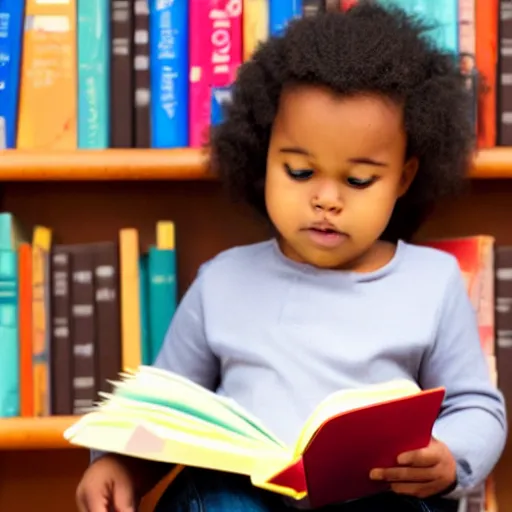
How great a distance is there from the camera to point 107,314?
1260 millimetres

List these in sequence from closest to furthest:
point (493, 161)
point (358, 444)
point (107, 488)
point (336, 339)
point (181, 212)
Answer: point (358, 444) → point (107, 488) → point (336, 339) → point (493, 161) → point (181, 212)

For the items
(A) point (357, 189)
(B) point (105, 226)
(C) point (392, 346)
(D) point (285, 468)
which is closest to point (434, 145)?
(A) point (357, 189)

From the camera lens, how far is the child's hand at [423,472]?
0.88 m

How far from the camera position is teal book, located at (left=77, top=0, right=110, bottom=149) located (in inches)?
48.5

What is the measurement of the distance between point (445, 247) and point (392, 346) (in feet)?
0.90

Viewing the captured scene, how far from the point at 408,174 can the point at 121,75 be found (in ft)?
1.39

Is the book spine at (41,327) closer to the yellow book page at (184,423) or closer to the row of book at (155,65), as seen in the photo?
the row of book at (155,65)

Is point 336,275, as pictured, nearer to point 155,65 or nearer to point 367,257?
point 367,257

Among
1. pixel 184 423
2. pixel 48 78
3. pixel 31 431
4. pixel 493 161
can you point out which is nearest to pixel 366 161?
pixel 493 161

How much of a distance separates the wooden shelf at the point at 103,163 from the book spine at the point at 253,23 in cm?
16

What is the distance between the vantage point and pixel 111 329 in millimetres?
1262

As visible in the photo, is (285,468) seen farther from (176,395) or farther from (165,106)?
(165,106)

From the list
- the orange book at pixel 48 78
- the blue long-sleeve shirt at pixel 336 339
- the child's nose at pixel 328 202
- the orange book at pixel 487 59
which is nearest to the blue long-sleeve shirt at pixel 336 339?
the blue long-sleeve shirt at pixel 336 339

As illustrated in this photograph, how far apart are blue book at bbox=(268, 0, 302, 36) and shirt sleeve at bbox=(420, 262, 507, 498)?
408 mm
